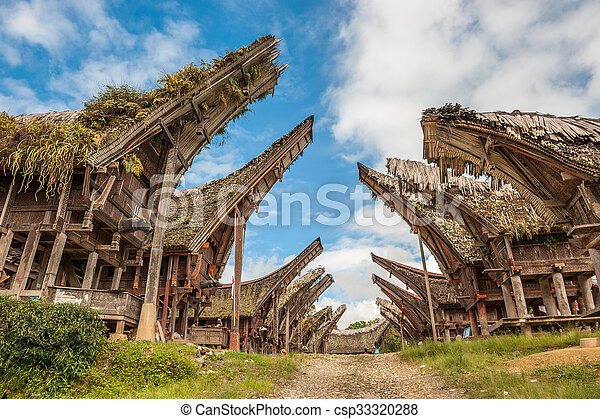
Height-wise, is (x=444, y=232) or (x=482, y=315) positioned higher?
(x=444, y=232)

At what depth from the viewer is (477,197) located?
18.0m

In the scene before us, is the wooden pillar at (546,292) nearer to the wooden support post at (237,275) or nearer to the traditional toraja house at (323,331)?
the wooden support post at (237,275)

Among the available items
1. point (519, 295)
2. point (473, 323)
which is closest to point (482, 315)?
point (473, 323)

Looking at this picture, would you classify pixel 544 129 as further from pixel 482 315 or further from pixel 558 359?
pixel 482 315

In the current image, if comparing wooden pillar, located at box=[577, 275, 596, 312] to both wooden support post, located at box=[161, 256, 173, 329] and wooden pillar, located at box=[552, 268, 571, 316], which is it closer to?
wooden pillar, located at box=[552, 268, 571, 316]

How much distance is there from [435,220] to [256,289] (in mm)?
11965

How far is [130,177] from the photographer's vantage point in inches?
527

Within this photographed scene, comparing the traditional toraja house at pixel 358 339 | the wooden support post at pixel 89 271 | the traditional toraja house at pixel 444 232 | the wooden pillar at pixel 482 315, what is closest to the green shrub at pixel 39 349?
the wooden support post at pixel 89 271

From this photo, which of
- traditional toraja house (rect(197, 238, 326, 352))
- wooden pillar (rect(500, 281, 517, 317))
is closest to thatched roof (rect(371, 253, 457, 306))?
traditional toraja house (rect(197, 238, 326, 352))

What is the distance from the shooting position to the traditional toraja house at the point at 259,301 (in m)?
23.5

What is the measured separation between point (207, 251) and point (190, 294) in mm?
2137

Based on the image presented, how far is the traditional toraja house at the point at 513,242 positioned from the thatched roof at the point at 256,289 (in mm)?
10697

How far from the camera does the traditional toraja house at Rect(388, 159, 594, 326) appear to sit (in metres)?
15.5

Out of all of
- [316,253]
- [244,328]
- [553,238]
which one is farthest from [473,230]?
[244,328]
